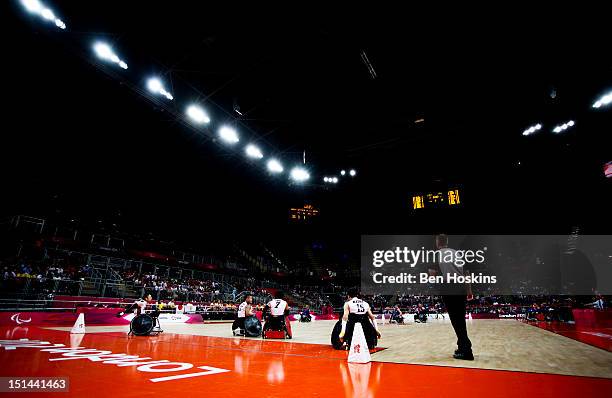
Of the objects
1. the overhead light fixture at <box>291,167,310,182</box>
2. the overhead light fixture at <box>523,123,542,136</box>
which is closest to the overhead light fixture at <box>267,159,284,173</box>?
the overhead light fixture at <box>291,167,310,182</box>

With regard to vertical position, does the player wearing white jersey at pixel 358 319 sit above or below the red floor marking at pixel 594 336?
above

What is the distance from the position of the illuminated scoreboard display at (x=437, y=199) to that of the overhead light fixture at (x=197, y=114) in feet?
54.0

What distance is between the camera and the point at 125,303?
15695 mm

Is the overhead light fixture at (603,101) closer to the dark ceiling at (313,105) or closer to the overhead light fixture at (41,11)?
the dark ceiling at (313,105)

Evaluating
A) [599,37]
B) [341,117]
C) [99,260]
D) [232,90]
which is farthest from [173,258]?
[599,37]

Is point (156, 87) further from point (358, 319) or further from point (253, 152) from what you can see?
point (358, 319)

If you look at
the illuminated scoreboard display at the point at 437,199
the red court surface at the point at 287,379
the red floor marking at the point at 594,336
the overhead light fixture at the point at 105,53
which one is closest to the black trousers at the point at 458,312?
the red court surface at the point at 287,379

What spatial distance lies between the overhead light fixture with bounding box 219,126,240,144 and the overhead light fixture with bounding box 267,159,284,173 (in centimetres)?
328

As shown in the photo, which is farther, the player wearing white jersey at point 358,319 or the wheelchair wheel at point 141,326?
the wheelchair wheel at point 141,326

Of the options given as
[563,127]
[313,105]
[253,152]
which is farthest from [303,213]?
[563,127]

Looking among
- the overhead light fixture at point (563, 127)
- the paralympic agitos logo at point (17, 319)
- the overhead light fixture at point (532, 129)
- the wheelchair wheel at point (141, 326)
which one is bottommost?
the paralympic agitos logo at point (17, 319)

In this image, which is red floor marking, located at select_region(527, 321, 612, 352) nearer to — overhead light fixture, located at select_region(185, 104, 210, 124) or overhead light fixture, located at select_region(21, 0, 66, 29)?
overhead light fixture, located at select_region(185, 104, 210, 124)

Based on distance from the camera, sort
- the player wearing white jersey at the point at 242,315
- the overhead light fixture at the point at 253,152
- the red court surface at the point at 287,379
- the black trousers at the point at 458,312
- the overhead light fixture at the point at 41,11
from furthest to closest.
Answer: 1. the overhead light fixture at the point at 253,152
2. the player wearing white jersey at the point at 242,315
3. the overhead light fixture at the point at 41,11
4. the black trousers at the point at 458,312
5. the red court surface at the point at 287,379

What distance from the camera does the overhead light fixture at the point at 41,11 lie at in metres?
8.17
